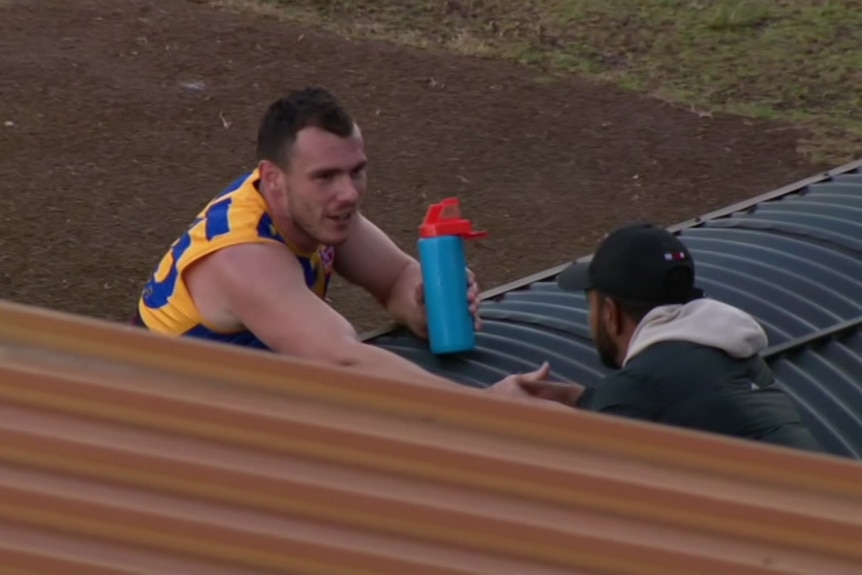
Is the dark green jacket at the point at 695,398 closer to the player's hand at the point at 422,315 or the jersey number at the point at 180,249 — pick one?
the player's hand at the point at 422,315

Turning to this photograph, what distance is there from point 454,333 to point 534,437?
2688 mm

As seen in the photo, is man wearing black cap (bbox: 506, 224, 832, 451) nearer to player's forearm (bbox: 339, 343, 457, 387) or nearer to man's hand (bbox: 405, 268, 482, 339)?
player's forearm (bbox: 339, 343, 457, 387)

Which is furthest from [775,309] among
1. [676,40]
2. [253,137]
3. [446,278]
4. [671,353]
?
[676,40]

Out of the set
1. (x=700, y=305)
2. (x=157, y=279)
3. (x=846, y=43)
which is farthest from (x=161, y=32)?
(x=700, y=305)

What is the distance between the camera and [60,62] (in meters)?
10.7

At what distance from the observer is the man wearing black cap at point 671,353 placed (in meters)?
3.94

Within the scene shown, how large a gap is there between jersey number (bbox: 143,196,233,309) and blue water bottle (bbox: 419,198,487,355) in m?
0.62

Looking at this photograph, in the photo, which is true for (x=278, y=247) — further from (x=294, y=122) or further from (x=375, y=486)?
(x=375, y=486)

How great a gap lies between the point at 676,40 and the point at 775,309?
22.0 feet

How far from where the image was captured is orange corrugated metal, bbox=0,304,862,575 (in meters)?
2.33

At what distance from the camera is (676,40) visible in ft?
38.9

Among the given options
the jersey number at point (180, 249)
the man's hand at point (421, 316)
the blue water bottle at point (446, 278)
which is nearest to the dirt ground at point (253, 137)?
the man's hand at point (421, 316)

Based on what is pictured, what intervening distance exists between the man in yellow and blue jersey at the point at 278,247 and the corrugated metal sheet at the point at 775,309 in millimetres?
332

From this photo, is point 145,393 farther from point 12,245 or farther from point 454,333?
point 12,245
